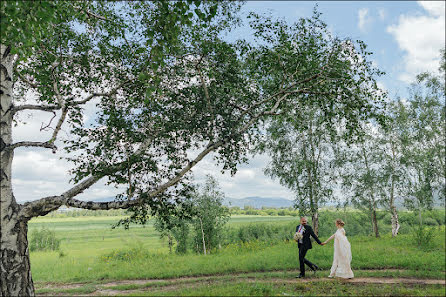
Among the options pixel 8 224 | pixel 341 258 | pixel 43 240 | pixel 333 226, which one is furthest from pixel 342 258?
pixel 43 240

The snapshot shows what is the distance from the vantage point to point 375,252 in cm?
1806

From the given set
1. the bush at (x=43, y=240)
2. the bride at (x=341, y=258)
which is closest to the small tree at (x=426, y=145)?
the bride at (x=341, y=258)

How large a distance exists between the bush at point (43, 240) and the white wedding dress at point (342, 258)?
56.8 m

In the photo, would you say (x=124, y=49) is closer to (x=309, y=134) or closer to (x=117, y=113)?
(x=117, y=113)

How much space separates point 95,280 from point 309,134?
20.1 m

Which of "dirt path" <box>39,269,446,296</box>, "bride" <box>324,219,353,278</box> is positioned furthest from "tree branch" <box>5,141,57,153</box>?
"bride" <box>324,219,353,278</box>

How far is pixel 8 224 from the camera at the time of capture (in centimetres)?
962

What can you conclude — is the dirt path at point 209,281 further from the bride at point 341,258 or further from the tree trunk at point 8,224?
the tree trunk at point 8,224

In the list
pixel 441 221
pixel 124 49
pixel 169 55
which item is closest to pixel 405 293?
pixel 169 55

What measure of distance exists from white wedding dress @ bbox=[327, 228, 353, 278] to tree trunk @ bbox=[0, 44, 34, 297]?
36.6ft

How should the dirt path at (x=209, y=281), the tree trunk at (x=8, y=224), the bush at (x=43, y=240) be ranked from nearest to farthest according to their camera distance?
the tree trunk at (x=8, y=224), the dirt path at (x=209, y=281), the bush at (x=43, y=240)

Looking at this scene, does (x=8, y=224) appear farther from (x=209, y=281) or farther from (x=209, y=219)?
(x=209, y=219)

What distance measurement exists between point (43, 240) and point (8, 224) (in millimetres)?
56004

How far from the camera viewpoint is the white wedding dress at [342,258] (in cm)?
1255
